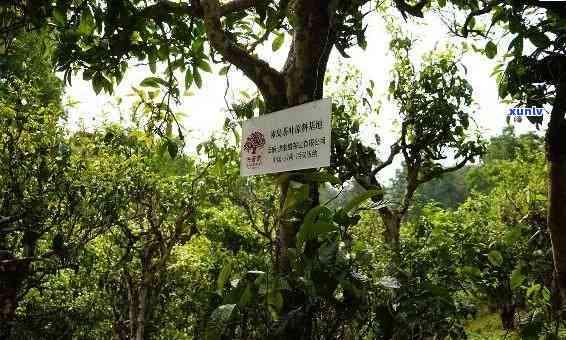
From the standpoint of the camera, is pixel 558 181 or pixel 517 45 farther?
pixel 517 45

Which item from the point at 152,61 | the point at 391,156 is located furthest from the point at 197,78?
the point at 391,156

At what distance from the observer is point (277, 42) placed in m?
2.61

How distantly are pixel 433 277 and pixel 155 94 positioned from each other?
6.31ft

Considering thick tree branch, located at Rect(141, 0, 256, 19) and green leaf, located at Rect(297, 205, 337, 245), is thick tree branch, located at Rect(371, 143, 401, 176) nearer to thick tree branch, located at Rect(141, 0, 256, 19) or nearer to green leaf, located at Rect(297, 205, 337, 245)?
thick tree branch, located at Rect(141, 0, 256, 19)

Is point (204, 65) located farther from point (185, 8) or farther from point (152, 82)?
point (185, 8)

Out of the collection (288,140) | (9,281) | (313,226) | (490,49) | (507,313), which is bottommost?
(507,313)

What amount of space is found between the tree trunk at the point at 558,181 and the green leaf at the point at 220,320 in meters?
1.07

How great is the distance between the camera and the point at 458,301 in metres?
3.78

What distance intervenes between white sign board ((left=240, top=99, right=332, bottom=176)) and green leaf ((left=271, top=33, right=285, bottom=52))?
2.31ft

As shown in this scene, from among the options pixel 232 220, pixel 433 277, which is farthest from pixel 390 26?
pixel 433 277

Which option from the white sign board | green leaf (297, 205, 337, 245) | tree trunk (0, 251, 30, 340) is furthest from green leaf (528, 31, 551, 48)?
tree trunk (0, 251, 30, 340)

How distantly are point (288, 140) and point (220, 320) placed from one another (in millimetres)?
650

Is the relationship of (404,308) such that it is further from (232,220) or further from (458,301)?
(232,220)

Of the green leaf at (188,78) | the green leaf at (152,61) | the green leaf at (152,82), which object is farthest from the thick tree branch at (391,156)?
the green leaf at (152,82)
